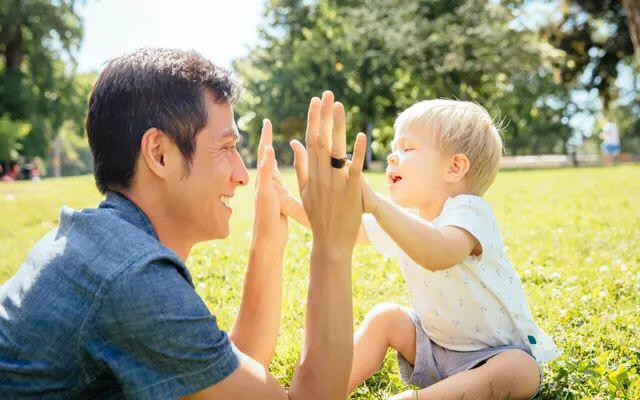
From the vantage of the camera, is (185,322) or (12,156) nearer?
(185,322)

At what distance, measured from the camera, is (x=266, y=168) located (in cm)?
224

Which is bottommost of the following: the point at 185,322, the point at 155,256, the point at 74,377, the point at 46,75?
the point at 46,75

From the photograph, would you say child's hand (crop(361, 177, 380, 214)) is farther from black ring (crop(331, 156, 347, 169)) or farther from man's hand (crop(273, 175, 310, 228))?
man's hand (crop(273, 175, 310, 228))

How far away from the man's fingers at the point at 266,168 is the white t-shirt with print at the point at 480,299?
75cm

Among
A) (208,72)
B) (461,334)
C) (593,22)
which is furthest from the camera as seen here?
(593,22)

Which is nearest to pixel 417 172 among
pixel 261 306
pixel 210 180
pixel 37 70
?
pixel 261 306

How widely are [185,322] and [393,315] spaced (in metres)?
1.56

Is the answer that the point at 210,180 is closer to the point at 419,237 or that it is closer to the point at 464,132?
the point at 419,237

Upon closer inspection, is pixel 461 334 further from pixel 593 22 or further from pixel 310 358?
pixel 593 22

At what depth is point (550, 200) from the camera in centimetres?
1052

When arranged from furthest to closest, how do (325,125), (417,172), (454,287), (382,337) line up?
1. (382,337)
2. (417,172)
3. (454,287)
4. (325,125)

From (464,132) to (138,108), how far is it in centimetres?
148

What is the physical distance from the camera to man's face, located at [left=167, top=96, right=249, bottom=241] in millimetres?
1964

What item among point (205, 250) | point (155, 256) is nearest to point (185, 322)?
point (155, 256)
